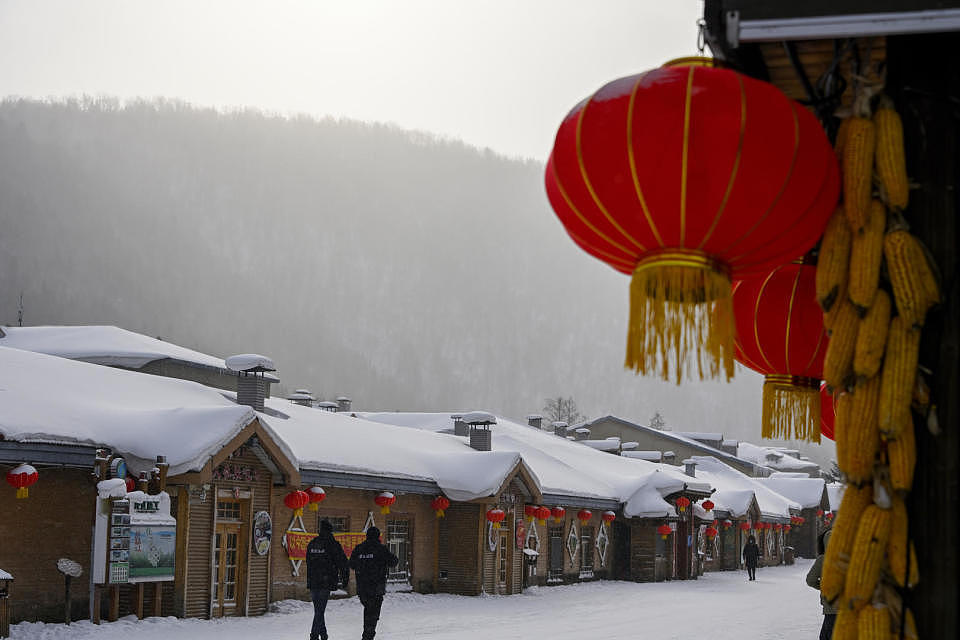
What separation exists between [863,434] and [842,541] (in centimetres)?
37

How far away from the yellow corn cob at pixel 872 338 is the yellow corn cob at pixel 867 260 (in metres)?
0.03

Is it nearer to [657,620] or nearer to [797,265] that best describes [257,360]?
[657,620]

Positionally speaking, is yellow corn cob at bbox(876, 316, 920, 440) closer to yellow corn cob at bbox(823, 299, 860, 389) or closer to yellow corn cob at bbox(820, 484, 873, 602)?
yellow corn cob at bbox(823, 299, 860, 389)

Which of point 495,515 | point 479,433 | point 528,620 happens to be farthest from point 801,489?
point 528,620

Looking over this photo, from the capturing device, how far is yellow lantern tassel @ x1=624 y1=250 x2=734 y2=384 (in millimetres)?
3805

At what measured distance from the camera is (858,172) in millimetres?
3721

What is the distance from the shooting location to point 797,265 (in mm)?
5629

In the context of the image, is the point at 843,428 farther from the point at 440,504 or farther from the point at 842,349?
the point at 440,504

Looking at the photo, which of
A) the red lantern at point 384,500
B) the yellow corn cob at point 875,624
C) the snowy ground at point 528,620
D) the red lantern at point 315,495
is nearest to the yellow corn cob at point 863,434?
the yellow corn cob at point 875,624

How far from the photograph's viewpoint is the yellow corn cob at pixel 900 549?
3.52m

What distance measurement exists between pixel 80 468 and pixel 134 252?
408 ft

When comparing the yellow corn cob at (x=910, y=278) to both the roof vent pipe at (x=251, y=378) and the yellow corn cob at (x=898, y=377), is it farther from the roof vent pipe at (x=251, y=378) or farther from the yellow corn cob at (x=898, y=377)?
the roof vent pipe at (x=251, y=378)

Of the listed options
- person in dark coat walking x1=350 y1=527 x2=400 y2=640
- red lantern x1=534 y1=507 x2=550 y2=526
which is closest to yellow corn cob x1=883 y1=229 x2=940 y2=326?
person in dark coat walking x1=350 y1=527 x2=400 y2=640

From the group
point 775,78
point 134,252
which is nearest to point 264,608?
point 775,78
